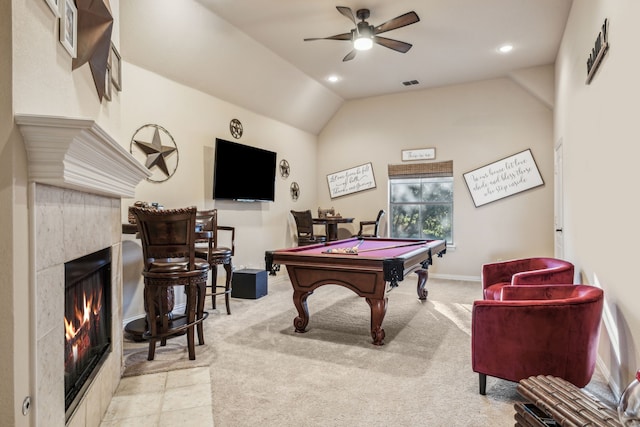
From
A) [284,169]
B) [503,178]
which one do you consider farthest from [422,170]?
[284,169]

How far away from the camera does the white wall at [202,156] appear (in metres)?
4.05

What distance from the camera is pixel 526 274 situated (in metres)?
3.00

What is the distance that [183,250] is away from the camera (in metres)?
2.87

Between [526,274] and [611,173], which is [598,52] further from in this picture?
[526,274]

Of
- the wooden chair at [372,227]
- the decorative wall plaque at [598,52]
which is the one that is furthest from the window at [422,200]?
the decorative wall plaque at [598,52]

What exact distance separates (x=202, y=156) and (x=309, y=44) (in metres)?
2.07

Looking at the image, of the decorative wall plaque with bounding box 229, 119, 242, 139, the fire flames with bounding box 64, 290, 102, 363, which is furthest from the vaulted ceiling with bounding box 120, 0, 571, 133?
the fire flames with bounding box 64, 290, 102, 363

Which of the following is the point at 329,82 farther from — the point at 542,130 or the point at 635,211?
the point at 635,211

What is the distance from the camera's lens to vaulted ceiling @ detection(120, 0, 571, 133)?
13.0 feet

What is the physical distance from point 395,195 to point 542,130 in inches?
104

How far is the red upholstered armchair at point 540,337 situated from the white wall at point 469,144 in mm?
4154

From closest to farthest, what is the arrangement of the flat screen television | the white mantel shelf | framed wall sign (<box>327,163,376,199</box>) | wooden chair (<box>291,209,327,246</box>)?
1. the white mantel shelf
2. the flat screen television
3. wooden chair (<box>291,209,327,246</box>)
4. framed wall sign (<box>327,163,376,199</box>)

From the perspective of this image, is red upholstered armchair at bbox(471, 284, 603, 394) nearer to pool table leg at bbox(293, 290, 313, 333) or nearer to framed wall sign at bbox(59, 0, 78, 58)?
pool table leg at bbox(293, 290, 313, 333)

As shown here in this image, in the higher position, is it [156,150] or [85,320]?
[156,150]
